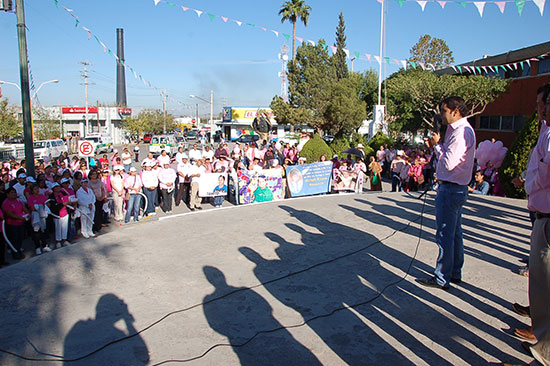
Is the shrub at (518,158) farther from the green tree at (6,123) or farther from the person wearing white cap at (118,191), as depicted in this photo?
the green tree at (6,123)

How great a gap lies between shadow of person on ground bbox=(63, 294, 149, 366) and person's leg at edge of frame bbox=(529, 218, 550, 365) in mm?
2998

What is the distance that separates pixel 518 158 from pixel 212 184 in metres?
8.62

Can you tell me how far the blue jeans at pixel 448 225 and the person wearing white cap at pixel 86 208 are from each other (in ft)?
24.9

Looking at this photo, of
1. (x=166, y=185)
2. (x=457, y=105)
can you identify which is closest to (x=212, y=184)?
(x=166, y=185)

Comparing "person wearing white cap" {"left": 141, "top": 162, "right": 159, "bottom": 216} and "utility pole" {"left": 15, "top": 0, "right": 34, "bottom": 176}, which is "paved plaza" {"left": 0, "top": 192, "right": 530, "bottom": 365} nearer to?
"person wearing white cap" {"left": 141, "top": 162, "right": 159, "bottom": 216}

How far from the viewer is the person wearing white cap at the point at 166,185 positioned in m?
11.7

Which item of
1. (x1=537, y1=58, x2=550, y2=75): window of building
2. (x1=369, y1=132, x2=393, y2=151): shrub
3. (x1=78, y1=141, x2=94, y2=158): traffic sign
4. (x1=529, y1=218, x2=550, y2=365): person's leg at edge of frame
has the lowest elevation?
(x1=529, y1=218, x2=550, y2=365): person's leg at edge of frame

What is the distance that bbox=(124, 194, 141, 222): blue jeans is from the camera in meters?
10.7

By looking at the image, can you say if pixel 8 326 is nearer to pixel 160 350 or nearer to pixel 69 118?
pixel 160 350

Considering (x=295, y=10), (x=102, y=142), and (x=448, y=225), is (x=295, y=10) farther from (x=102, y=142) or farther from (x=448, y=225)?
(x=448, y=225)

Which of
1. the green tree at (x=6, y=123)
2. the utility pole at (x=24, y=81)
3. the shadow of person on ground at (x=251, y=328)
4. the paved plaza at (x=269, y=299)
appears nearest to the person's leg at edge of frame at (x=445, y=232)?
the paved plaza at (x=269, y=299)

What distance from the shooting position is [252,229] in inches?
290

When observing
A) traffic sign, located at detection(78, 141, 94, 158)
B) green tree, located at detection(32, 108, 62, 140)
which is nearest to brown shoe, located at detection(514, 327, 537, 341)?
traffic sign, located at detection(78, 141, 94, 158)

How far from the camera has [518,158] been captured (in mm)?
10734
